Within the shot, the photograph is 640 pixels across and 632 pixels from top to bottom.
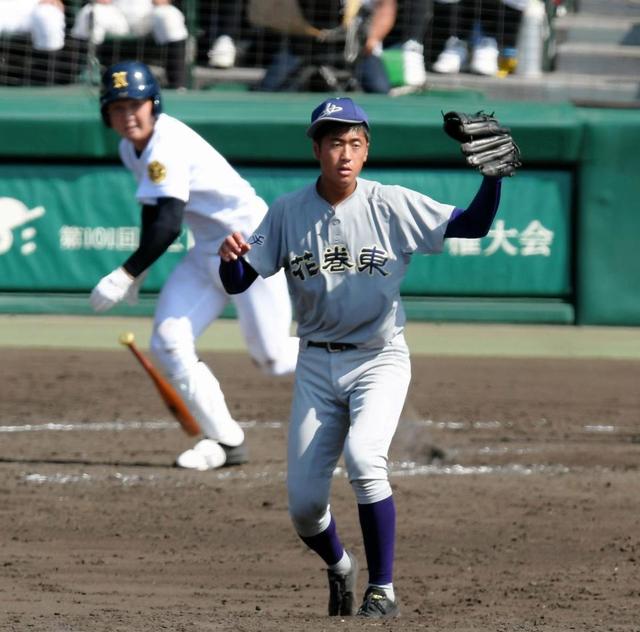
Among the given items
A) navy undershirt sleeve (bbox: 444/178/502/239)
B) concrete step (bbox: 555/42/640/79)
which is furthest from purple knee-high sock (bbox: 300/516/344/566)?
concrete step (bbox: 555/42/640/79)

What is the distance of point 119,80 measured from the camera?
6.45m

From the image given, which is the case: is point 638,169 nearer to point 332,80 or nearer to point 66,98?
point 332,80

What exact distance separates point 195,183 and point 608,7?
26.8 ft

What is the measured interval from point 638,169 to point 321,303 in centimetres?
718

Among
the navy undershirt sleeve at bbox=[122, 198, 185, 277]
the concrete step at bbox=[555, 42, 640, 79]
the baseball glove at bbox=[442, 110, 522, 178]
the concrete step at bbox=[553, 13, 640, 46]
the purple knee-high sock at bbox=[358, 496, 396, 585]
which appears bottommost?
the purple knee-high sock at bbox=[358, 496, 396, 585]

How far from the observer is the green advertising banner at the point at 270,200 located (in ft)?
36.8

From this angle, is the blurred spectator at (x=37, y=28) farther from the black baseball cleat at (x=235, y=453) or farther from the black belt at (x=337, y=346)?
the black belt at (x=337, y=346)

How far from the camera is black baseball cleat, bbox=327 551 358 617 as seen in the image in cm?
462

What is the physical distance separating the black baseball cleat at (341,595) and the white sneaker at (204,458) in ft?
→ 8.02

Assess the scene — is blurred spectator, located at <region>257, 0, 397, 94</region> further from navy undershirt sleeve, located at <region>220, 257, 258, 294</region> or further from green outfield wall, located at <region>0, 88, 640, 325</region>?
navy undershirt sleeve, located at <region>220, 257, 258, 294</region>

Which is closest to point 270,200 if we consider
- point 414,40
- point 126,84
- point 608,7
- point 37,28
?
point 414,40

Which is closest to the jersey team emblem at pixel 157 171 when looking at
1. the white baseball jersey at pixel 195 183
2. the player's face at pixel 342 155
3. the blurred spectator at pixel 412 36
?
the white baseball jersey at pixel 195 183

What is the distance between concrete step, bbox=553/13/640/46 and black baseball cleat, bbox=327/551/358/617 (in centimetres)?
986

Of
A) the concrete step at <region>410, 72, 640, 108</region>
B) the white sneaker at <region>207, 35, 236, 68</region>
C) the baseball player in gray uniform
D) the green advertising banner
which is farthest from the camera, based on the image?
the concrete step at <region>410, 72, 640, 108</region>
